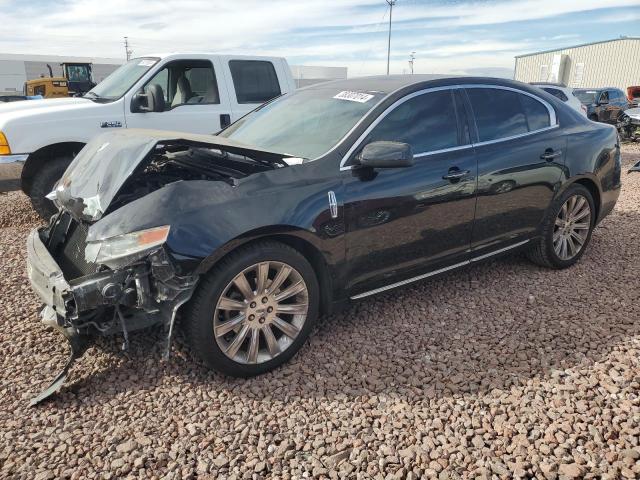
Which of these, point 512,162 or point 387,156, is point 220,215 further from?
point 512,162

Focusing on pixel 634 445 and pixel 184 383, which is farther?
pixel 184 383

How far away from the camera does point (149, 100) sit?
5.95 meters

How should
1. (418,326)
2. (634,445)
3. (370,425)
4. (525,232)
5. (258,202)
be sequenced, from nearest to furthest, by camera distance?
1. (634,445)
2. (370,425)
3. (258,202)
4. (418,326)
5. (525,232)

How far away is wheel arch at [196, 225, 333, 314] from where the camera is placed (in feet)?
8.75

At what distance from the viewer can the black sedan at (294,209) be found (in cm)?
262

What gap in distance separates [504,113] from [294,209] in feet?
6.93

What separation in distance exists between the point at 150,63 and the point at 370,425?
570 cm

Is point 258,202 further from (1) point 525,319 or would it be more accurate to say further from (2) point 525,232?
(2) point 525,232

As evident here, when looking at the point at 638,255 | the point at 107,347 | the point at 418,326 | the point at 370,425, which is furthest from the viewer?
the point at 638,255

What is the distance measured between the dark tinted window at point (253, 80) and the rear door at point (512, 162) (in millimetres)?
3995

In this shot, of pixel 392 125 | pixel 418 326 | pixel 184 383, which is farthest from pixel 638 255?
pixel 184 383

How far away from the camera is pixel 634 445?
2.37 metres

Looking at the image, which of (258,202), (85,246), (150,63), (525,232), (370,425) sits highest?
(150,63)

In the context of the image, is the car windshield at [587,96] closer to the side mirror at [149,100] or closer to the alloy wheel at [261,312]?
the side mirror at [149,100]
